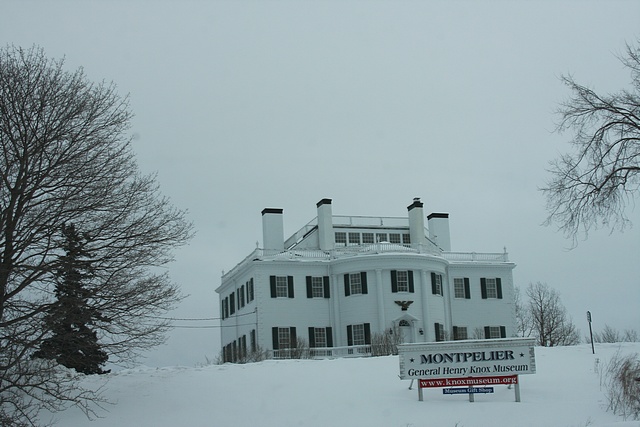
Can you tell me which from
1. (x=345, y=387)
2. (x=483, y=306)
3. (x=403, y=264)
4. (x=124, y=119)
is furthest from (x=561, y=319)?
(x=124, y=119)

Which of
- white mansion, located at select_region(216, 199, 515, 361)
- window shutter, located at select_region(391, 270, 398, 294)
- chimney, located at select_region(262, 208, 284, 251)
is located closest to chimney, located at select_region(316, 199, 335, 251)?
white mansion, located at select_region(216, 199, 515, 361)

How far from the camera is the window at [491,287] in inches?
2178

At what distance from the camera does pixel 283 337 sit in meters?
49.8

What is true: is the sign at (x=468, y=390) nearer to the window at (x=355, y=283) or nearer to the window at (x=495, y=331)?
the window at (x=355, y=283)

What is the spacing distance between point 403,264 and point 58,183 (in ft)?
106

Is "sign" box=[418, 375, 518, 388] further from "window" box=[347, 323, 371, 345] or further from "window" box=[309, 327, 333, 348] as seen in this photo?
"window" box=[309, 327, 333, 348]

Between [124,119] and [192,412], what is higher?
A: [124,119]

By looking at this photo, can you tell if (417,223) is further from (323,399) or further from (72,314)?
(72,314)

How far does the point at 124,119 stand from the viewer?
22781mm

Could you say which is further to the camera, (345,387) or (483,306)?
(483,306)

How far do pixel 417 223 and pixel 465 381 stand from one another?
3422 cm

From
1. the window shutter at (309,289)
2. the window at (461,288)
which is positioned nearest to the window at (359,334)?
the window shutter at (309,289)

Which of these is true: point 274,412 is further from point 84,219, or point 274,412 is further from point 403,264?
point 403,264

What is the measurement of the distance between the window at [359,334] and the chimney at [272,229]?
24.2ft
